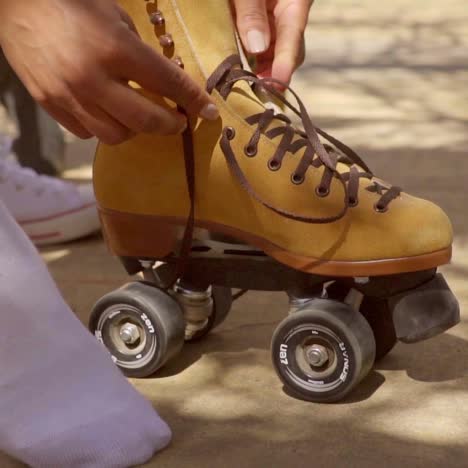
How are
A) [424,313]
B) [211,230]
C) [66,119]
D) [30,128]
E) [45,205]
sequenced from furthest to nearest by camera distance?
[30,128] → [45,205] → [211,230] → [424,313] → [66,119]

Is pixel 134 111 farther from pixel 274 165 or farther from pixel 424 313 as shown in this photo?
pixel 424 313

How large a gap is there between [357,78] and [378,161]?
119 centimetres

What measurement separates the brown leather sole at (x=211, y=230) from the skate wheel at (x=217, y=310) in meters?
0.18

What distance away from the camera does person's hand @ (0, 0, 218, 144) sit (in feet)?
4.50

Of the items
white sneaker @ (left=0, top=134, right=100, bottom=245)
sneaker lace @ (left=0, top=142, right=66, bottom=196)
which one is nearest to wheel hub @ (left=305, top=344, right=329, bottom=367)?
white sneaker @ (left=0, top=134, right=100, bottom=245)

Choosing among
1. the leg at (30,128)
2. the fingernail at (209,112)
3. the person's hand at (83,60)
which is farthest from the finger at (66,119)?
the leg at (30,128)

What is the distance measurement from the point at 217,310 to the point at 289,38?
1.61 feet

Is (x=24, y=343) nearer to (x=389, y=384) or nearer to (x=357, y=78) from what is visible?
(x=389, y=384)

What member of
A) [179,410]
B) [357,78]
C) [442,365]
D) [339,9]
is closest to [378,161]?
[357,78]

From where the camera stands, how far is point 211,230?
6.29 feet

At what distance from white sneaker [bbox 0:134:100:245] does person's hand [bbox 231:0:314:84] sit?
0.89 meters

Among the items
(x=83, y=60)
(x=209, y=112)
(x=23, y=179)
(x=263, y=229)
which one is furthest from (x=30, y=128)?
(x=83, y=60)

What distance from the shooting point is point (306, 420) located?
1785 mm

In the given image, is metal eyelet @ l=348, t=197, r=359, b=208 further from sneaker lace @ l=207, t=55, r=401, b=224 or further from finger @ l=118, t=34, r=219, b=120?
finger @ l=118, t=34, r=219, b=120
